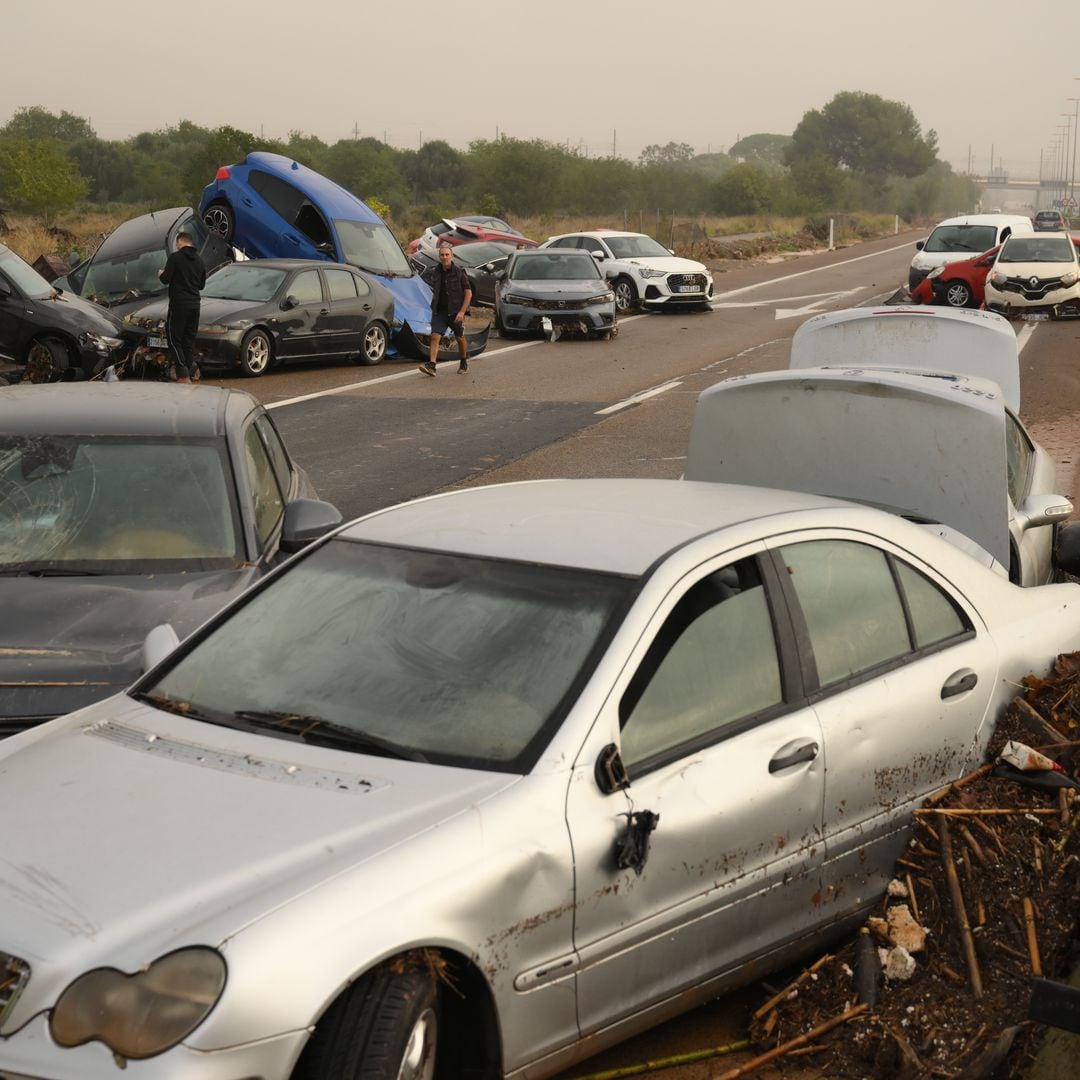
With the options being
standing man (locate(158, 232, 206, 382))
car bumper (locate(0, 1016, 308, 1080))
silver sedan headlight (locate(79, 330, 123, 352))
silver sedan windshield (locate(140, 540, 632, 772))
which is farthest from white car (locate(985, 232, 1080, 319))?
car bumper (locate(0, 1016, 308, 1080))

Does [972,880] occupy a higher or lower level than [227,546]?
lower

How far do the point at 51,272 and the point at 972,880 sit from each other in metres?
23.2

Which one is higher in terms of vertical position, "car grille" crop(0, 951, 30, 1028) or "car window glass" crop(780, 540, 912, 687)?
"car window glass" crop(780, 540, 912, 687)

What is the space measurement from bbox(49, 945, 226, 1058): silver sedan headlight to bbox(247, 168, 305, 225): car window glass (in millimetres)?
22932

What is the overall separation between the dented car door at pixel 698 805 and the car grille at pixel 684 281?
27.9 metres

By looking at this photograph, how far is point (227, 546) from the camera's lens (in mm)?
6570

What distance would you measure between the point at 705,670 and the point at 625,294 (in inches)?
1139

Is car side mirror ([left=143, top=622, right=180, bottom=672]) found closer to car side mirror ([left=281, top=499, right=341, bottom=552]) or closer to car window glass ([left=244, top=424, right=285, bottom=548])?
car side mirror ([left=281, top=499, right=341, bottom=552])

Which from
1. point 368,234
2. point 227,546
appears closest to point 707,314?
point 368,234

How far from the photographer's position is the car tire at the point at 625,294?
32.4m

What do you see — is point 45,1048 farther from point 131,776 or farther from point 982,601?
point 982,601

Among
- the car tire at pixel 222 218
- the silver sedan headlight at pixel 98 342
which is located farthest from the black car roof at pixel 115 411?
the car tire at pixel 222 218

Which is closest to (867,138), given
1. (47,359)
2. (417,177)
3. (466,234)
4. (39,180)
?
(417,177)

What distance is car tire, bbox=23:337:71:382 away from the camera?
713 inches
